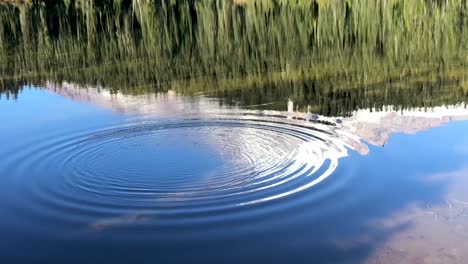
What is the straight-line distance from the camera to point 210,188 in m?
9.35

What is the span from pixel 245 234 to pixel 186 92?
11407mm

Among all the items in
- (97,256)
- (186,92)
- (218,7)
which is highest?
(218,7)

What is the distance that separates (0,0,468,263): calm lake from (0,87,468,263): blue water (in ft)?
0.11

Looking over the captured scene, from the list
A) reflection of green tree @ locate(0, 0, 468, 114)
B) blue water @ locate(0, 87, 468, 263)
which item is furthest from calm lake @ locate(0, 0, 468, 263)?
reflection of green tree @ locate(0, 0, 468, 114)

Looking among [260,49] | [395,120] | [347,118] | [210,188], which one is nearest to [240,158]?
[210,188]

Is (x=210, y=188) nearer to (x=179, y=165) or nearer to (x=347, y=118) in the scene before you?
(x=179, y=165)

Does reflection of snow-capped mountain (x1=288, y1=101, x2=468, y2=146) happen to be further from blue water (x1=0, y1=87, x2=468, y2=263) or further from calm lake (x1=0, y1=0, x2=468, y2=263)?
blue water (x1=0, y1=87, x2=468, y2=263)

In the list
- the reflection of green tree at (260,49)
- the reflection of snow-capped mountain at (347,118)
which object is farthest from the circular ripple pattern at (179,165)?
the reflection of green tree at (260,49)

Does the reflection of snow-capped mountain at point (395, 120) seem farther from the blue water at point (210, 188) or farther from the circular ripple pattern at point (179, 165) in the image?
the circular ripple pattern at point (179, 165)

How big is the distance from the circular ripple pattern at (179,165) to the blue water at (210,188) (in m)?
0.02

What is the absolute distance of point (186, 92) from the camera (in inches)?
738

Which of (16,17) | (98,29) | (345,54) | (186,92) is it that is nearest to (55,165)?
(186,92)

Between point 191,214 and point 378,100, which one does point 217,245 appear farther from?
point 378,100

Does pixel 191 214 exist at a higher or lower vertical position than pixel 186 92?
lower
